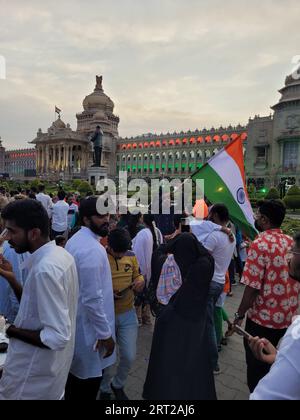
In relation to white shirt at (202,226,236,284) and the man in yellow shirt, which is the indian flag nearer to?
white shirt at (202,226,236,284)

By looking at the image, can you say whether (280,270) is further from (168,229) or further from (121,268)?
(168,229)

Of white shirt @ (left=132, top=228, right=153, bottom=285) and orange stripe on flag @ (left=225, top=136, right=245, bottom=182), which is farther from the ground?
orange stripe on flag @ (left=225, top=136, right=245, bottom=182)

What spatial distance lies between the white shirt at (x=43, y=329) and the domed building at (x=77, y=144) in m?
71.4

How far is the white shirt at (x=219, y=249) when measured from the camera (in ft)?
13.8

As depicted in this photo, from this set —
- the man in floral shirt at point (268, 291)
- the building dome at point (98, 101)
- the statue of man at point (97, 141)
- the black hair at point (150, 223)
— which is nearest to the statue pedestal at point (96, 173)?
the statue of man at point (97, 141)

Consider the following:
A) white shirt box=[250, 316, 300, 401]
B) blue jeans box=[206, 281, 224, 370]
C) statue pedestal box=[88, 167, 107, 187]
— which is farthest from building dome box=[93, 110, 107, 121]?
white shirt box=[250, 316, 300, 401]

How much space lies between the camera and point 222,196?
5.04 meters

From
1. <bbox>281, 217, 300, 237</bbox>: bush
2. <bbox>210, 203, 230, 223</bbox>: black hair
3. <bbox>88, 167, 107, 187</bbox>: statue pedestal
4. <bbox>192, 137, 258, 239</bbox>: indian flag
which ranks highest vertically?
<bbox>88, 167, 107, 187</bbox>: statue pedestal

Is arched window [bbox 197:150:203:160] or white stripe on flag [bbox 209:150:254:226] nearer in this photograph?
white stripe on flag [bbox 209:150:254:226]

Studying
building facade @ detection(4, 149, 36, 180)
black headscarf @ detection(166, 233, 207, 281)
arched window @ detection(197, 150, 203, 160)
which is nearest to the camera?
black headscarf @ detection(166, 233, 207, 281)

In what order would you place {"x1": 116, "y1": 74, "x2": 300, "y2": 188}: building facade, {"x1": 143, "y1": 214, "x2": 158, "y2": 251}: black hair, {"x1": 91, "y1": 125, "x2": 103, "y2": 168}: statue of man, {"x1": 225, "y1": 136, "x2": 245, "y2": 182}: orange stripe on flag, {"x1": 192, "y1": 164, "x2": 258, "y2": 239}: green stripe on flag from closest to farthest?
1. {"x1": 192, "y1": 164, "x2": 258, "y2": 239}: green stripe on flag
2. {"x1": 225, "y1": 136, "x2": 245, "y2": 182}: orange stripe on flag
3. {"x1": 143, "y1": 214, "x2": 158, "y2": 251}: black hair
4. {"x1": 91, "y1": 125, "x2": 103, "y2": 168}: statue of man
5. {"x1": 116, "y1": 74, "x2": 300, "y2": 188}: building facade

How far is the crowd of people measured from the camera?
2062 millimetres
